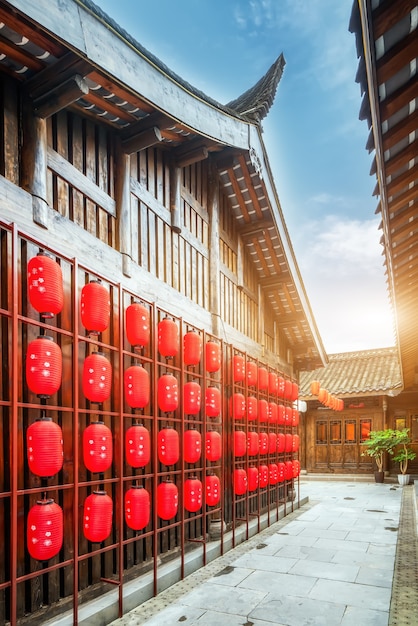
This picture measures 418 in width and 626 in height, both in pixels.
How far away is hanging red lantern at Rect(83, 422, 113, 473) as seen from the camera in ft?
13.5

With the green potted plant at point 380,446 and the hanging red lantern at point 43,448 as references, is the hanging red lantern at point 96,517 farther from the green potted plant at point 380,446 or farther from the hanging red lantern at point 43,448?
the green potted plant at point 380,446

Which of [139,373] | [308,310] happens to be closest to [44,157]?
[139,373]

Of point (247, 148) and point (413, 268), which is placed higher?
point (247, 148)

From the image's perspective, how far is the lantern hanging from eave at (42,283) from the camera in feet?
12.1

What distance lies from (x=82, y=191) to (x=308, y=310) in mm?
8295

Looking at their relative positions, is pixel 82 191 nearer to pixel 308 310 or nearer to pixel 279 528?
pixel 279 528

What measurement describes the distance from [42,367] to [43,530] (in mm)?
1219

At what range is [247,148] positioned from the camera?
7500 millimetres

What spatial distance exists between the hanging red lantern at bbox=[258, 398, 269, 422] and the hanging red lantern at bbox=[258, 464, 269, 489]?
90cm

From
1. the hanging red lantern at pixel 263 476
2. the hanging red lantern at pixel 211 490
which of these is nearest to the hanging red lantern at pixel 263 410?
the hanging red lantern at pixel 263 476

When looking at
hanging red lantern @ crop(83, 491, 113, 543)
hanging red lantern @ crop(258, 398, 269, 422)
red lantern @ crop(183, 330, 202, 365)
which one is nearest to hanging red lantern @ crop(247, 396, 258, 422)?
hanging red lantern @ crop(258, 398, 269, 422)

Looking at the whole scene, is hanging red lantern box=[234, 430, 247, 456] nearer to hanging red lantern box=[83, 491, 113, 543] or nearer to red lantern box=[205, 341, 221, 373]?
red lantern box=[205, 341, 221, 373]

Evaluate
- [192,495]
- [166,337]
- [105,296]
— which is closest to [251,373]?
[192,495]

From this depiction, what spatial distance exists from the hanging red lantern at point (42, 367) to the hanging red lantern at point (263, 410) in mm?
5684
